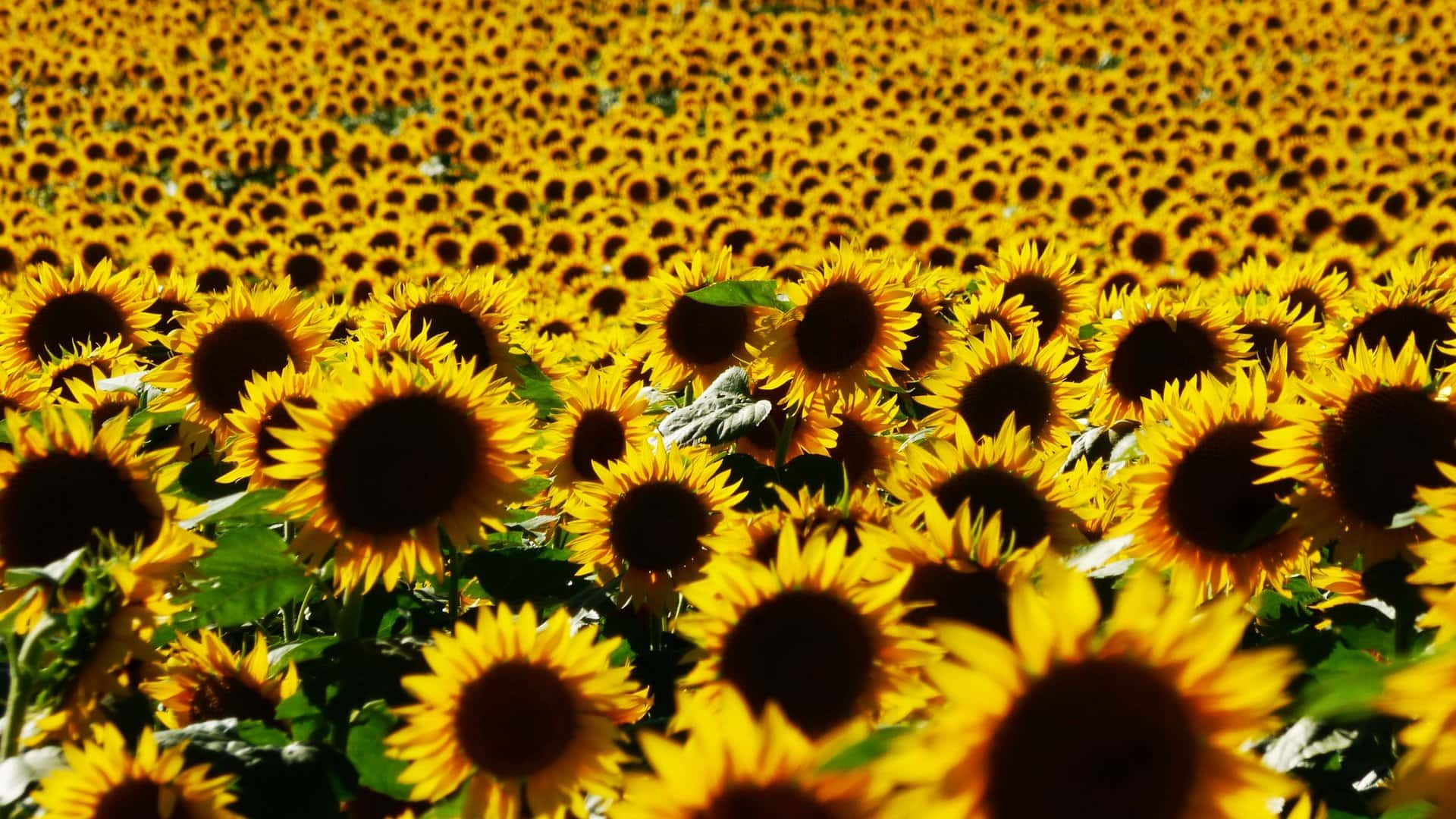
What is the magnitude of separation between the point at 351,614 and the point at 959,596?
4.53 feet

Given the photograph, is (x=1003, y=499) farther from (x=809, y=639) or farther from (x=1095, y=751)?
(x=1095, y=751)

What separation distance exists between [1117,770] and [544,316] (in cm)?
665

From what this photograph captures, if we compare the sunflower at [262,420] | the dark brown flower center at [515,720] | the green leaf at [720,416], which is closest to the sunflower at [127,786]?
the dark brown flower center at [515,720]

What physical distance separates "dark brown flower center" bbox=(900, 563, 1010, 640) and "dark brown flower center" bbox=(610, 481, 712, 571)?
1.03 meters

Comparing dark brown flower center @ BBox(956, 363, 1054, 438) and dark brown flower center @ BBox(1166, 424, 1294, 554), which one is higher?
dark brown flower center @ BBox(1166, 424, 1294, 554)

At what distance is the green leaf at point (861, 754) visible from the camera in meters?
1.23

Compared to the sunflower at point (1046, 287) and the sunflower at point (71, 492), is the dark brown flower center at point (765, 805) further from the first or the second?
the sunflower at point (1046, 287)

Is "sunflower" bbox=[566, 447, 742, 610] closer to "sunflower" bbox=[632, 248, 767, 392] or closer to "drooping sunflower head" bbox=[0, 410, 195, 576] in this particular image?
"sunflower" bbox=[632, 248, 767, 392]

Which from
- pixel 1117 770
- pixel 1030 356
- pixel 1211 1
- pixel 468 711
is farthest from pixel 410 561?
pixel 1211 1

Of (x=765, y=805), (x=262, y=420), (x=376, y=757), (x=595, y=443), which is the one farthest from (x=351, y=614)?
(x=765, y=805)

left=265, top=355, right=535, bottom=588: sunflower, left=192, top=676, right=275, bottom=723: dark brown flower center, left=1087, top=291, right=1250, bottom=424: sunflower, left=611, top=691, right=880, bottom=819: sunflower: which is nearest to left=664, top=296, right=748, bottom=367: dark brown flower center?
left=1087, top=291, right=1250, bottom=424: sunflower

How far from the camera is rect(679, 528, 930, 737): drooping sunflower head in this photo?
5.84 feet

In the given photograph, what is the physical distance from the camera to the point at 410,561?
234 centimetres

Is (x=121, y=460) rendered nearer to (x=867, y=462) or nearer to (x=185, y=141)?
(x=867, y=462)
